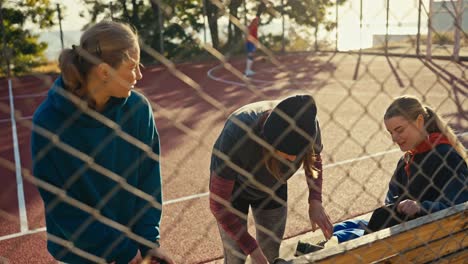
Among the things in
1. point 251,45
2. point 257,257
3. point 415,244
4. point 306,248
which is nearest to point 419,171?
point 415,244

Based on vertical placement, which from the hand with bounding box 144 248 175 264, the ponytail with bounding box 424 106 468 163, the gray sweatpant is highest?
the ponytail with bounding box 424 106 468 163

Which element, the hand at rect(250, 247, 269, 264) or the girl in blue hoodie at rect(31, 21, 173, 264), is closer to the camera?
the girl in blue hoodie at rect(31, 21, 173, 264)

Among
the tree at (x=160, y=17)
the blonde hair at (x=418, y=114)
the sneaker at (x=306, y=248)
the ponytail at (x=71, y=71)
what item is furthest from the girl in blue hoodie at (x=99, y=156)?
the blonde hair at (x=418, y=114)

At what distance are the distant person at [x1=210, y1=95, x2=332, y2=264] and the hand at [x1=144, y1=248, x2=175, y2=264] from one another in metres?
0.45

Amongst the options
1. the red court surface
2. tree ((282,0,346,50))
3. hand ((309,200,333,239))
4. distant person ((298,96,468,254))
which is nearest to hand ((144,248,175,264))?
the red court surface

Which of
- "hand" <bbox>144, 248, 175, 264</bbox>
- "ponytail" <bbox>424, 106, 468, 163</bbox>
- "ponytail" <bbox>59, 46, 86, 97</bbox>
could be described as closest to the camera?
"ponytail" <bbox>59, 46, 86, 97</bbox>

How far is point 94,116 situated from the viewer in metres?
1.66

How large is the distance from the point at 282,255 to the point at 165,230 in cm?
153

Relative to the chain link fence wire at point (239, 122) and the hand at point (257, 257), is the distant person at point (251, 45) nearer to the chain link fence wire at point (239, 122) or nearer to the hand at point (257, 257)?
the chain link fence wire at point (239, 122)

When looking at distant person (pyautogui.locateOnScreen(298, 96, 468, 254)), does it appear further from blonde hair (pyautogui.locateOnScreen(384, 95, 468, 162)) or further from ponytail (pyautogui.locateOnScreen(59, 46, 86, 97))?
ponytail (pyautogui.locateOnScreen(59, 46, 86, 97))

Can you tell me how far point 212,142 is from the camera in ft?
23.6

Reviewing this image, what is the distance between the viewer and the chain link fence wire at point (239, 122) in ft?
5.82

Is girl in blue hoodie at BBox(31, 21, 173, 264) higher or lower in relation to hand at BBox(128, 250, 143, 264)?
higher

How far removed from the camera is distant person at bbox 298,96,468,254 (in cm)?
255
